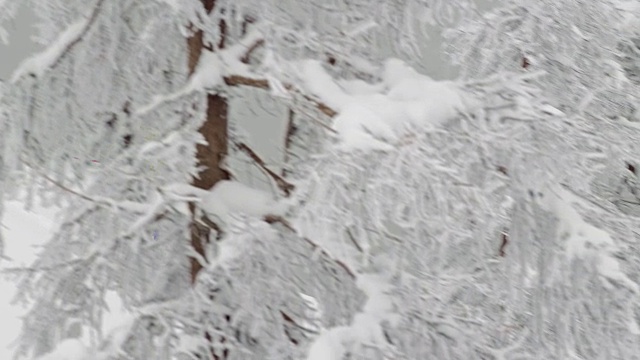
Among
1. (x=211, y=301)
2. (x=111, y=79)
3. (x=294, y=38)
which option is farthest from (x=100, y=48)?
(x=211, y=301)

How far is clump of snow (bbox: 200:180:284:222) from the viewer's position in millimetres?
2846

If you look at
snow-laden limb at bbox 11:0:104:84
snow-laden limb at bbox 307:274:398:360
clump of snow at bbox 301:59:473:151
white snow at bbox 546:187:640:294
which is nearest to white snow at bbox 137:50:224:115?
snow-laden limb at bbox 11:0:104:84

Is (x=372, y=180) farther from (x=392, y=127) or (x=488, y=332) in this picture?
(x=488, y=332)

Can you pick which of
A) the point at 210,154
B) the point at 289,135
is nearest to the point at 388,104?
the point at 210,154

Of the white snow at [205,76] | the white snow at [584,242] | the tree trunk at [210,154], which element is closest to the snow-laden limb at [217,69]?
the white snow at [205,76]

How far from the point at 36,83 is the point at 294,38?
93 cm

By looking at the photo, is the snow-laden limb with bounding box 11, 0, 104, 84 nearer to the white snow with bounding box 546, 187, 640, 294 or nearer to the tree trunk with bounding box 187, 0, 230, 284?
the tree trunk with bounding box 187, 0, 230, 284

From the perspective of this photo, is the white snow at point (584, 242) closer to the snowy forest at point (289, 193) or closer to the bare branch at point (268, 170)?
the snowy forest at point (289, 193)

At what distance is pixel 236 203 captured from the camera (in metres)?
2.90

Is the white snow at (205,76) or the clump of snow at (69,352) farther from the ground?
the white snow at (205,76)

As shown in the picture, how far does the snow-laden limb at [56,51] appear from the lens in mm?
2826

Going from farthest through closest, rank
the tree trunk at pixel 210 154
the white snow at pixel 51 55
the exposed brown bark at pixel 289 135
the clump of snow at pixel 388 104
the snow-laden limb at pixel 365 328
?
the exposed brown bark at pixel 289 135 < the tree trunk at pixel 210 154 < the white snow at pixel 51 55 < the snow-laden limb at pixel 365 328 < the clump of snow at pixel 388 104

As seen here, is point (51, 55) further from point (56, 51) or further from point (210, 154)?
point (210, 154)

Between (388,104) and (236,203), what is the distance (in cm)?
98
